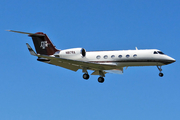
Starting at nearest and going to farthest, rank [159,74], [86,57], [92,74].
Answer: [159,74], [86,57], [92,74]

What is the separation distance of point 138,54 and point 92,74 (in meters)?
5.98

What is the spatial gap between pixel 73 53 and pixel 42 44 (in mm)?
3828

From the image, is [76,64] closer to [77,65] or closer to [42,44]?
[77,65]

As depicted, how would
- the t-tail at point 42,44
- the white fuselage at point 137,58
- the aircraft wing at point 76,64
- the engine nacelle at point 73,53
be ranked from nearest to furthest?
the white fuselage at point 137,58 < the aircraft wing at point 76,64 < the engine nacelle at point 73,53 < the t-tail at point 42,44

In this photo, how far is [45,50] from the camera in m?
29.6

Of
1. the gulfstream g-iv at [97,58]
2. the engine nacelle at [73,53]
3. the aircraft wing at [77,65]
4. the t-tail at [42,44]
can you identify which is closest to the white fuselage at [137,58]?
the gulfstream g-iv at [97,58]

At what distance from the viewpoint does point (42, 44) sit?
29719 mm

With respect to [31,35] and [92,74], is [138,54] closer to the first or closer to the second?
[92,74]

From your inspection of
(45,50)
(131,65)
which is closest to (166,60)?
(131,65)

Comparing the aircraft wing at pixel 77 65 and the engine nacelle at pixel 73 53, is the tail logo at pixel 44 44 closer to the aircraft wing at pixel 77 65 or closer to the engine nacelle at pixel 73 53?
the aircraft wing at pixel 77 65

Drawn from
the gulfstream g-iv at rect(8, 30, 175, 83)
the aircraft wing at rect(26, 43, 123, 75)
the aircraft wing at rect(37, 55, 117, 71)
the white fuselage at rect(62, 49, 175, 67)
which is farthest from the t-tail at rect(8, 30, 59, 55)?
the white fuselage at rect(62, 49, 175, 67)

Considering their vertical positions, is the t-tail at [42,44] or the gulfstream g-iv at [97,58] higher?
the t-tail at [42,44]

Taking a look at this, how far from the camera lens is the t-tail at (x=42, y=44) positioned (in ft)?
96.9

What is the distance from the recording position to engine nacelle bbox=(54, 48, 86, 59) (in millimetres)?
27641
